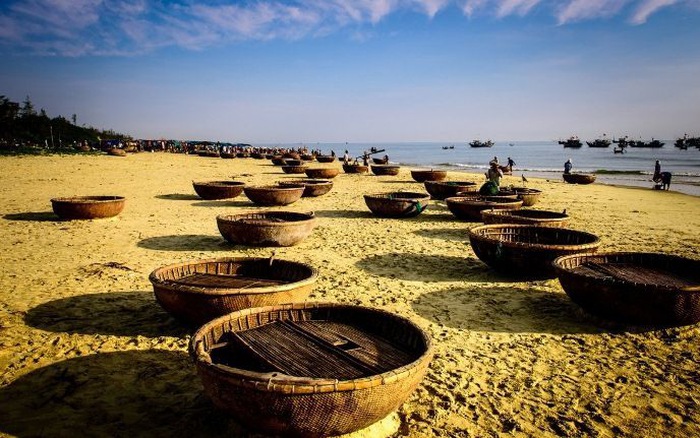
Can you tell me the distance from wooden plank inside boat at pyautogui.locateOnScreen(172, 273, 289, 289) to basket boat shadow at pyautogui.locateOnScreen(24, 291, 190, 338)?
0.50 metres

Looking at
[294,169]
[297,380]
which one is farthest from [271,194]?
[294,169]

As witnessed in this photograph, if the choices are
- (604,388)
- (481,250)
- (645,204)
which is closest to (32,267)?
(481,250)

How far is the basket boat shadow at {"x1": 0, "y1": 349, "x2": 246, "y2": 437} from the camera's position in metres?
3.03

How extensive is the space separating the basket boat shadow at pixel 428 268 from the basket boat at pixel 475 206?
11.6 ft

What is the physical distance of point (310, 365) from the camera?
10.7 feet

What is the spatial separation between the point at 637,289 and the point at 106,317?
6.32m

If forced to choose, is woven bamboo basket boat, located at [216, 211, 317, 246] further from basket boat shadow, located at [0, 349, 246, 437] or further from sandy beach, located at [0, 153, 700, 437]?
basket boat shadow, located at [0, 349, 246, 437]

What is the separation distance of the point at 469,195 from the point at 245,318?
1153 centimetres

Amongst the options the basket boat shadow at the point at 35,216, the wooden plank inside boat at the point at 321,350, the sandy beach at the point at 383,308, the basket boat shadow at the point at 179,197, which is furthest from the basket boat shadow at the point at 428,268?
the basket boat shadow at the point at 179,197

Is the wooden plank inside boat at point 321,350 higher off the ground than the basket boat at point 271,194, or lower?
lower

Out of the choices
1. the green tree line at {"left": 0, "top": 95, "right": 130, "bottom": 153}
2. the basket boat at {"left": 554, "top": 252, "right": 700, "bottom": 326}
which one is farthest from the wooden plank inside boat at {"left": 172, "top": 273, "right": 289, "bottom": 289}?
the green tree line at {"left": 0, "top": 95, "right": 130, "bottom": 153}

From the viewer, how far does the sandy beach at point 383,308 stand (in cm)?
325

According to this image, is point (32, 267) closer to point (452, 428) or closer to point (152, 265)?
point (152, 265)

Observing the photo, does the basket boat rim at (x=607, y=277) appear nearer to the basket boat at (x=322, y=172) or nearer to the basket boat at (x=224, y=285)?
the basket boat at (x=224, y=285)
